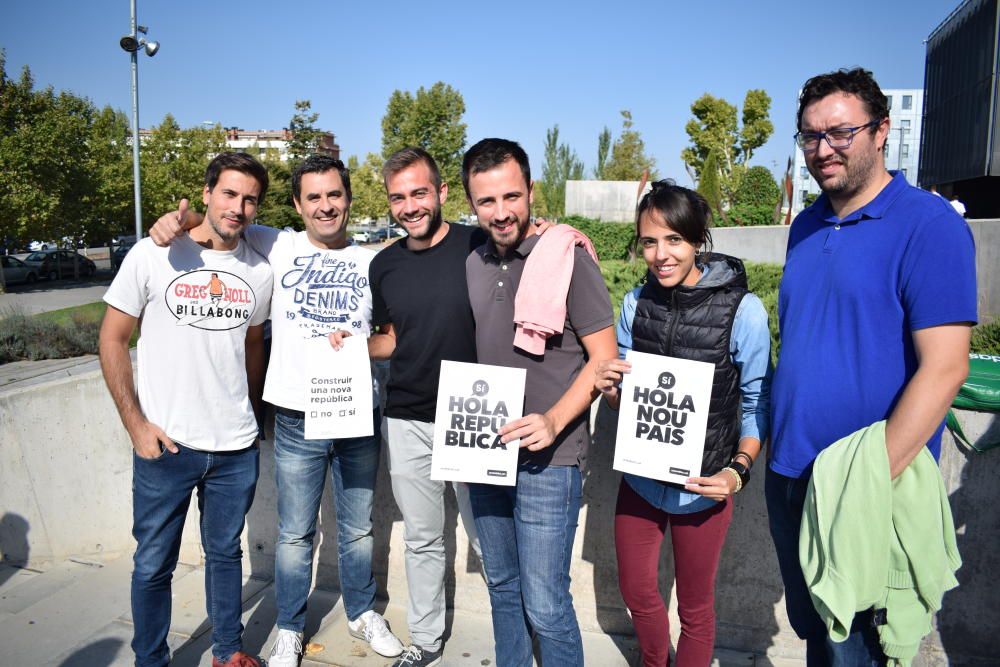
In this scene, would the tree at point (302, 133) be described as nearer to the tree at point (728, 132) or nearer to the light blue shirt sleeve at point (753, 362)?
the tree at point (728, 132)

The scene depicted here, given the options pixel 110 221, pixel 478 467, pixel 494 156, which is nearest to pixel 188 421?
pixel 478 467

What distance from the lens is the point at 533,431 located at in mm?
2572

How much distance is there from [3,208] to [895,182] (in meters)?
32.5

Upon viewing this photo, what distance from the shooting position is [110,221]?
35.3 metres

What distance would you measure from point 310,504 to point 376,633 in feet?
2.60

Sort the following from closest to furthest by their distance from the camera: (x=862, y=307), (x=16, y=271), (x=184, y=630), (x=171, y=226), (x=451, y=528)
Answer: (x=862, y=307), (x=171, y=226), (x=184, y=630), (x=451, y=528), (x=16, y=271)

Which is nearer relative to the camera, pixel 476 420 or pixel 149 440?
pixel 476 420

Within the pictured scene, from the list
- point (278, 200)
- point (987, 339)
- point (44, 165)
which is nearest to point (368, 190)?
point (278, 200)

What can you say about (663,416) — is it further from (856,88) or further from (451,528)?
(451,528)

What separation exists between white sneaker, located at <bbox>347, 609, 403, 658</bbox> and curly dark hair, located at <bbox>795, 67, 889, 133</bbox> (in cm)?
316

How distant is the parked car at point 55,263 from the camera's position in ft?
109

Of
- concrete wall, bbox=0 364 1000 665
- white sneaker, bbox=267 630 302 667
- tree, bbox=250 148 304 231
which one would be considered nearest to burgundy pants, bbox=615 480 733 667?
concrete wall, bbox=0 364 1000 665

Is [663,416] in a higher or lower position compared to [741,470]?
higher

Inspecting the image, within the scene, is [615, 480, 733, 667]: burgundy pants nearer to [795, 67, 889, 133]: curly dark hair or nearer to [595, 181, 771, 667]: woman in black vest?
[595, 181, 771, 667]: woman in black vest
